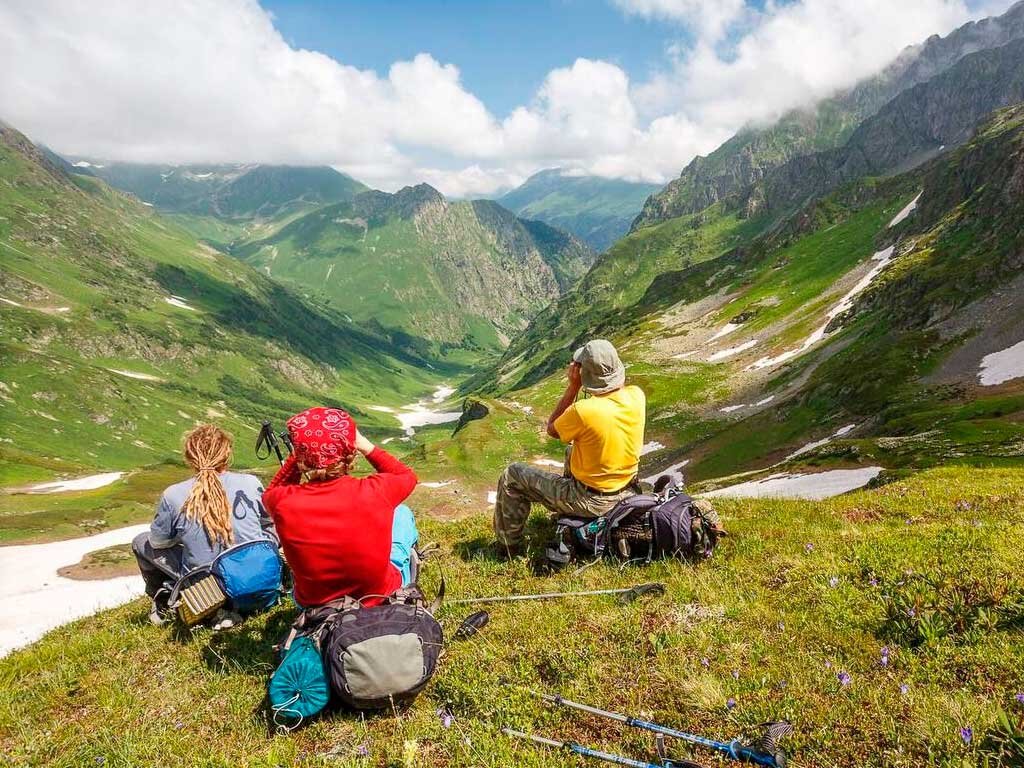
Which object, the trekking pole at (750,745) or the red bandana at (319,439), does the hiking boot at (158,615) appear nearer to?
the red bandana at (319,439)

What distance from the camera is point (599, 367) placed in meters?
9.83

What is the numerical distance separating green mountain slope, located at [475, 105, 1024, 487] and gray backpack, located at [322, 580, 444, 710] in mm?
24654

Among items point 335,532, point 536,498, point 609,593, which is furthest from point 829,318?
point 335,532

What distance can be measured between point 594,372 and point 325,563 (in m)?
5.37

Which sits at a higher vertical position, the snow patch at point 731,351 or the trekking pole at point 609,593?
the trekking pole at point 609,593

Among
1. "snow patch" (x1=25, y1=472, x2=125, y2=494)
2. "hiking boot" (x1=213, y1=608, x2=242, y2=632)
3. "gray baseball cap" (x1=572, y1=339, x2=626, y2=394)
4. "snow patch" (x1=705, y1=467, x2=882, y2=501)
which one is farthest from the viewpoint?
"snow patch" (x1=25, y1=472, x2=125, y2=494)

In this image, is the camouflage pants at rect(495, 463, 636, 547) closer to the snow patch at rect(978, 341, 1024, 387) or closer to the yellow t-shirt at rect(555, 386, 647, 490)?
the yellow t-shirt at rect(555, 386, 647, 490)

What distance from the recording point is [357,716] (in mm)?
6309

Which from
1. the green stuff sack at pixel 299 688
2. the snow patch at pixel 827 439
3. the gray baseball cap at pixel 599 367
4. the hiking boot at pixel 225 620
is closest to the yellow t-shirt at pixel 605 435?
the gray baseball cap at pixel 599 367

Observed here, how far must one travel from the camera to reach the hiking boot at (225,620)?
9484 millimetres

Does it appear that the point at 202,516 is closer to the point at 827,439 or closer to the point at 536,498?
the point at 536,498

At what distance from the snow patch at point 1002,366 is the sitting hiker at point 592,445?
54122mm

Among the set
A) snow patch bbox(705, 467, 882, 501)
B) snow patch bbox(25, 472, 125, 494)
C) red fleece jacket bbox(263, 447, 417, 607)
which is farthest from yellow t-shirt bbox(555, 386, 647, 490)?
snow patch bbox(25, 472, 125, 494)

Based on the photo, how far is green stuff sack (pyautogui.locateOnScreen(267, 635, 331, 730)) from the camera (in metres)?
6.15
